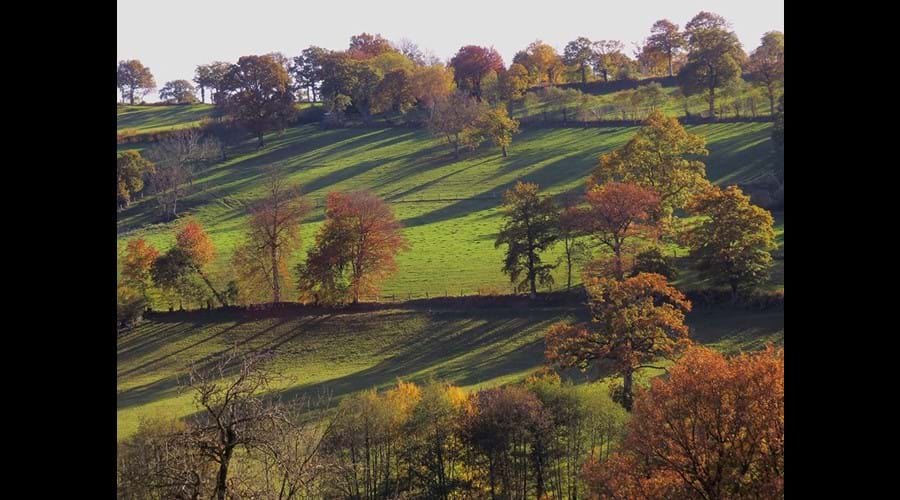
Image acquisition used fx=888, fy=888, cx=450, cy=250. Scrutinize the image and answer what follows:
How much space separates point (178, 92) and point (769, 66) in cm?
7400

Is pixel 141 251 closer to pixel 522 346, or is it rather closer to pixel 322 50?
pixel 522 346

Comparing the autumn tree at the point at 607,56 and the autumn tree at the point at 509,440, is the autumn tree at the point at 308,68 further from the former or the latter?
the autumn tree at the point at 509,440

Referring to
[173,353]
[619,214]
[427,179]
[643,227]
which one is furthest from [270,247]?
[427,179]

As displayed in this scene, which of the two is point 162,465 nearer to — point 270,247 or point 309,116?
point 270,247

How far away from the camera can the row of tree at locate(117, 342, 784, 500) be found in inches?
649

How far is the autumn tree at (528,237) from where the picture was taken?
38.5 meters

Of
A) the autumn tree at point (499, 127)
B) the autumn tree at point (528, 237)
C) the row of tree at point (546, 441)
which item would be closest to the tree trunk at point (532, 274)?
the autumn tree at point (528, 237)

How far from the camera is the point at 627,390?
26719 millimetres

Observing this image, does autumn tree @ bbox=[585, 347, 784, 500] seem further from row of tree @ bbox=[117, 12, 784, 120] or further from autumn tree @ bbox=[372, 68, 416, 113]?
autumn tree @ bbox=[372, 68, 416, 113]

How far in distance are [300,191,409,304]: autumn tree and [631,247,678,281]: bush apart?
38.2 feet

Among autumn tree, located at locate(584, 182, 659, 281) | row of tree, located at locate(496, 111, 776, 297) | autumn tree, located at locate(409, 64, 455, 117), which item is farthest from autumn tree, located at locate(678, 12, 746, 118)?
autumn tree, located at locate(584, 182, 659, 281)
